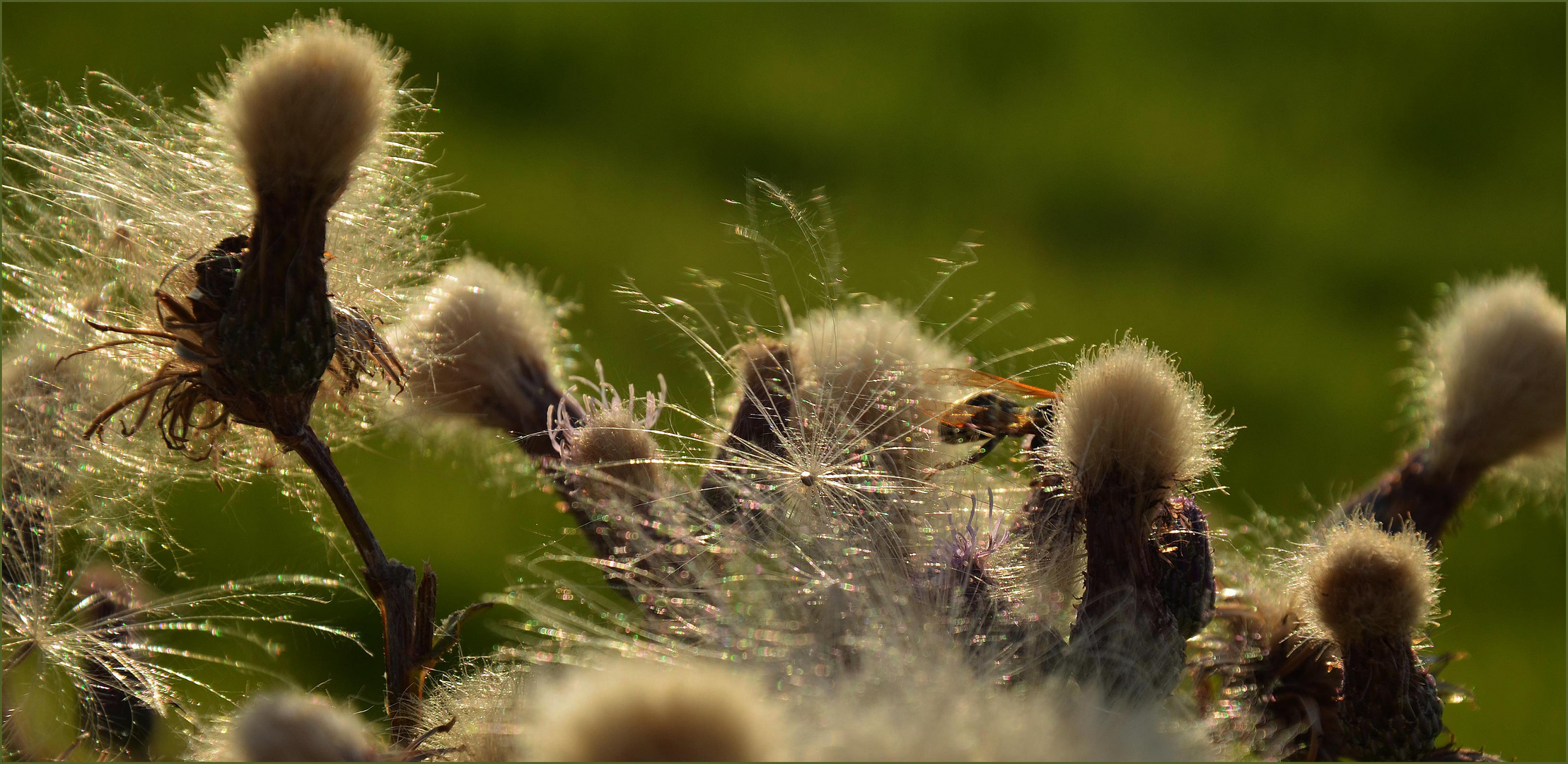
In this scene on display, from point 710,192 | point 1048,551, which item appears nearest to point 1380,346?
point 710,192

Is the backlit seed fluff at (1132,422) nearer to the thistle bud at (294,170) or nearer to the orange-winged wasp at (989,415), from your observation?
the orange-winged wasp at (989,415)

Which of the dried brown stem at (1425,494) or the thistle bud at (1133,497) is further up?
the dried brown stem at (1425,494)

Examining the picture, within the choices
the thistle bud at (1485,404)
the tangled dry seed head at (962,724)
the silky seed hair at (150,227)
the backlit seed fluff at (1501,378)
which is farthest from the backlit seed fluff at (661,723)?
the backlit seed fluff at (1501,378)

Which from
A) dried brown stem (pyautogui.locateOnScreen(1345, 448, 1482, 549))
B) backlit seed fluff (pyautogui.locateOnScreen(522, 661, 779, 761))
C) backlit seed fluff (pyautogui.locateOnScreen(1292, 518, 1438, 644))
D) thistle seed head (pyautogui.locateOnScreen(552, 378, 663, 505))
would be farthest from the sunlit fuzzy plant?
dried brown stem (pyautogui.locateOnScreen(1345, 448, 1482, 549))

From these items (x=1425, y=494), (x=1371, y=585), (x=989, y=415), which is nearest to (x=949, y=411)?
(x=989, y=415)

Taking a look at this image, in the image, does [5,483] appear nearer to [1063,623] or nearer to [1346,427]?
[1063,623]

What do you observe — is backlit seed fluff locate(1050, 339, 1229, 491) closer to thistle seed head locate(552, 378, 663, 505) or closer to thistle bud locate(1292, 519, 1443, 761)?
thistle bud locate(1292, 519, 1443, 761)
